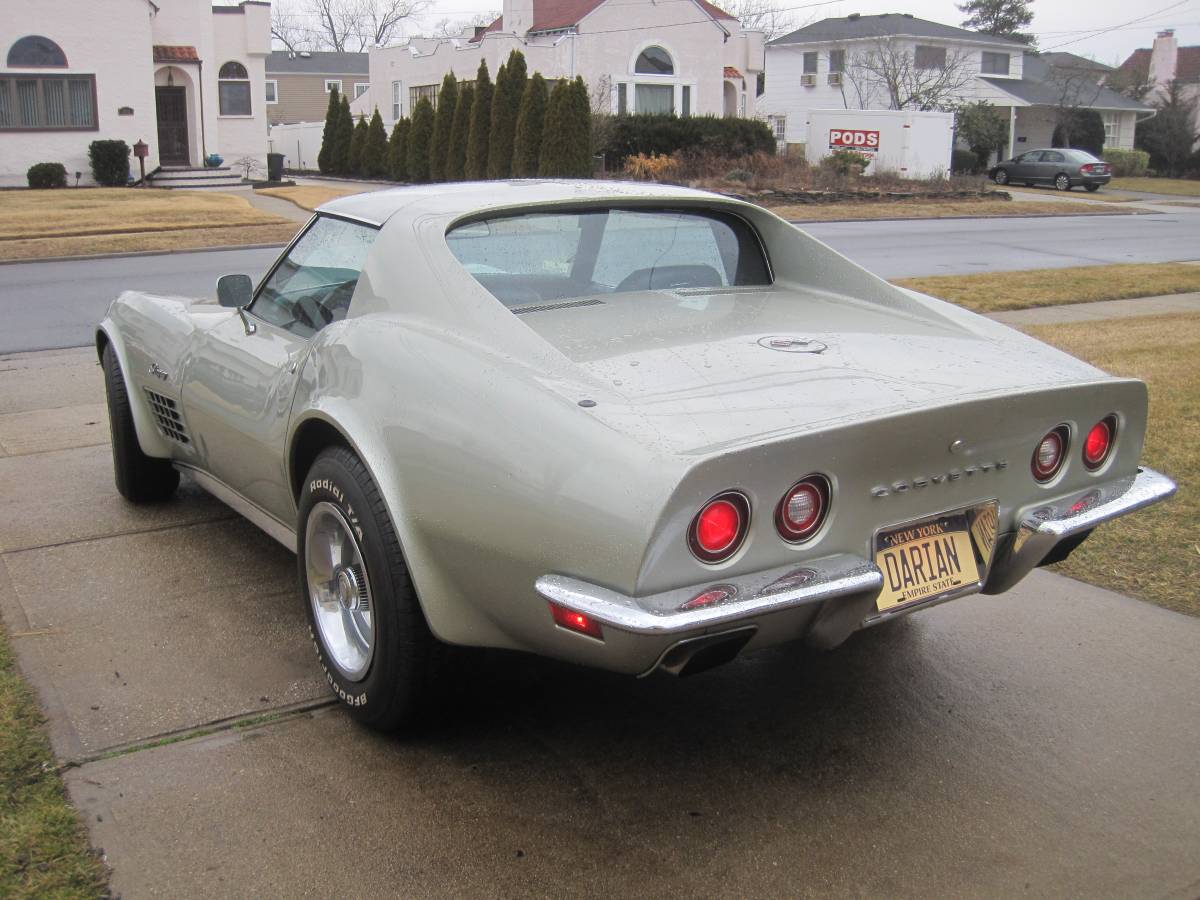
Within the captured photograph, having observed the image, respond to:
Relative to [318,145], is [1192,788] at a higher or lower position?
lower

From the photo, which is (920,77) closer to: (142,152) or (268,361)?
(142,152)

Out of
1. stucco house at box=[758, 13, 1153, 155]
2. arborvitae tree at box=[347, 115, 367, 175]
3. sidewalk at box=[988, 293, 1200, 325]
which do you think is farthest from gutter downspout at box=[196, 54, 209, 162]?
sidewalk at box=[988, 293, 1200, 325]

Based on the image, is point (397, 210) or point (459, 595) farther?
point (397, 210)

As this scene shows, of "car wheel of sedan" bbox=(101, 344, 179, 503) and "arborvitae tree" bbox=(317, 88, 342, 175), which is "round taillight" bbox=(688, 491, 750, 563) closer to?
"car wheel of sedan" bbox=(101, 344, 179, 503)

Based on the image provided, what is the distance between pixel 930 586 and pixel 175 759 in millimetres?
2038

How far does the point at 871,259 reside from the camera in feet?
57.1

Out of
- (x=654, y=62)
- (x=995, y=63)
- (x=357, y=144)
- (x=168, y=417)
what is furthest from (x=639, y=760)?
(x=995, y=63)

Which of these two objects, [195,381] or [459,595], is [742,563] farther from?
[195,381]

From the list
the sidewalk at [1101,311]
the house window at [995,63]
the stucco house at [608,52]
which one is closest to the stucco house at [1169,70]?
the house window at [995,63]

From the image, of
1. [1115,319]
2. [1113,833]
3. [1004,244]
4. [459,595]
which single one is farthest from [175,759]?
[1004,244]

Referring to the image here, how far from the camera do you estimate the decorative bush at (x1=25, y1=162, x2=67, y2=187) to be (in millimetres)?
30703

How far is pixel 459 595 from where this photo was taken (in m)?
3.07

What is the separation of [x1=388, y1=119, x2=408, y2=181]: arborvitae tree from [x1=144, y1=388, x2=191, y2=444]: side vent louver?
30697mm

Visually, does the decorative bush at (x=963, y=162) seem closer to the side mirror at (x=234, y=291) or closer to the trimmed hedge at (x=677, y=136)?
the trimmed hedge at (x=677, y=136)
